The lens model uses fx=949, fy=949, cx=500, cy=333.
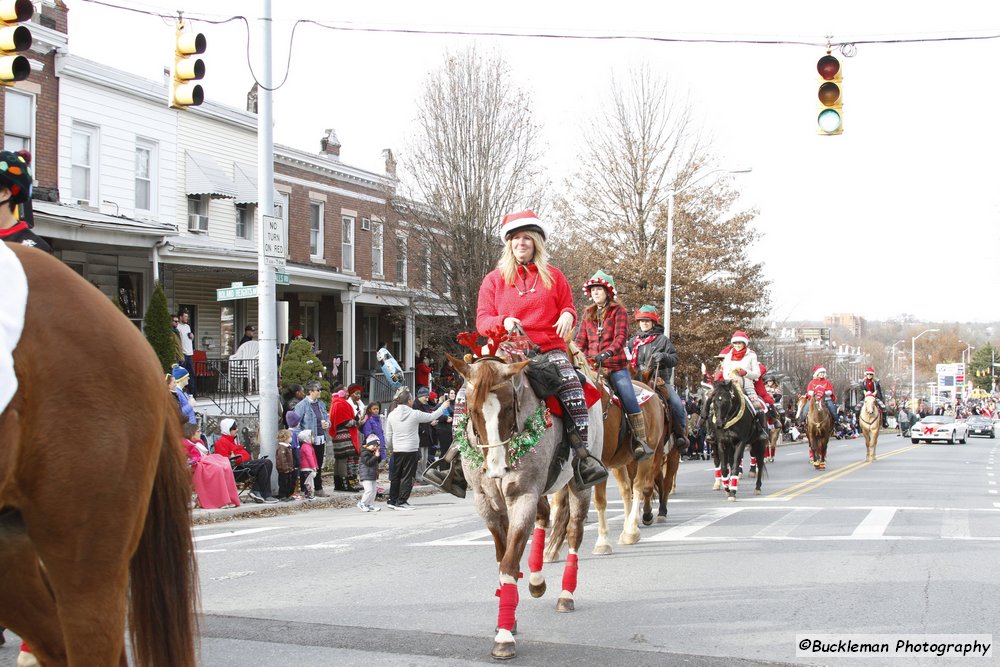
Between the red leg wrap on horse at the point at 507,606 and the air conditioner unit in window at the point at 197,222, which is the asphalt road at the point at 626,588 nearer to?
the red leg wrap on horse at the point at 507,606

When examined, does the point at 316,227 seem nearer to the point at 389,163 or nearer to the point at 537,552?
the point at 389,163

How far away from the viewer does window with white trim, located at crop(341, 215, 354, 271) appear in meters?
34.1

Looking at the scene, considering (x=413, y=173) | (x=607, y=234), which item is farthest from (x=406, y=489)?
(x=607, y=234)

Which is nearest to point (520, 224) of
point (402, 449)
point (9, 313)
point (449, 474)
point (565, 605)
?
point (449, 474)

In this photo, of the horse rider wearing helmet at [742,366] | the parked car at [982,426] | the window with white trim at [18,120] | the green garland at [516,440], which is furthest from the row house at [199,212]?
the parked car at [982,426]

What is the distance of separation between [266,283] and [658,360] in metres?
7.47

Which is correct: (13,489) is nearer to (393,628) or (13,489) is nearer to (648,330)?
(393,628)

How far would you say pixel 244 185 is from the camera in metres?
28.5

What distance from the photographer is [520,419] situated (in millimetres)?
6477

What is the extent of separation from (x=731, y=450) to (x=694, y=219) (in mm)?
21487

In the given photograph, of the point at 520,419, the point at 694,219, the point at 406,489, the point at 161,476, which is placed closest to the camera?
the point at 161,476

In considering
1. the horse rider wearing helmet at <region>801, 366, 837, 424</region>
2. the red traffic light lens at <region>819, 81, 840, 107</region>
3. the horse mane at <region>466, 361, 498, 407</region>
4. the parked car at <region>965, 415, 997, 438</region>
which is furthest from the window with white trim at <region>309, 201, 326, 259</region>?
the parked car at <region>965, 415, 997, 438</region>

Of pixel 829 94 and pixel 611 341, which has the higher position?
pixel 829 94

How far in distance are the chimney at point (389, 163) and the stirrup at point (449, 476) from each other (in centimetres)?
2198
